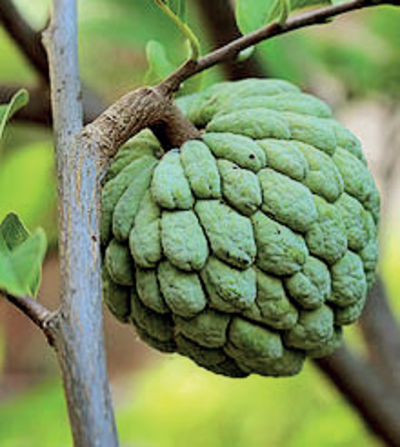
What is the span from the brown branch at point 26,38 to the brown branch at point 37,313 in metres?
1.08

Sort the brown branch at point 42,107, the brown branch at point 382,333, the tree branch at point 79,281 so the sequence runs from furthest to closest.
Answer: the brown branch at point 382,333 → the brown branch at point 42,107 → the tree branch at point 79,281

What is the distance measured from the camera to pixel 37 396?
2432 millimetres

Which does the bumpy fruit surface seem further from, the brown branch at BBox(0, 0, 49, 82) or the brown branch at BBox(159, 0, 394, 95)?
the brown branch at BBox(0, 0, 49, 82)

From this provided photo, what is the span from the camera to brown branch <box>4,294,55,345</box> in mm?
899

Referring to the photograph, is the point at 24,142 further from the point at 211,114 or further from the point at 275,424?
the point at 211,114

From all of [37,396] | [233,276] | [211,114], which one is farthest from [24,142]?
[233,276]

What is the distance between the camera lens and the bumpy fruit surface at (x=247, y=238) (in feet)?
3.78

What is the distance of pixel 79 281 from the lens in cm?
91

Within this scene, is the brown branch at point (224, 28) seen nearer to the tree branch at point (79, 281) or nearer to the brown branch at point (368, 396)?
the brown branch at point (368, 396)

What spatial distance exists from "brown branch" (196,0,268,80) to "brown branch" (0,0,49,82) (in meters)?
0.42

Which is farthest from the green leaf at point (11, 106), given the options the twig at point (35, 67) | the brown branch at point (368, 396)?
the brown branch at point (368, 396)

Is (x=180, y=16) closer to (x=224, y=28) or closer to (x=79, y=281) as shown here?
(x=79, y=281)

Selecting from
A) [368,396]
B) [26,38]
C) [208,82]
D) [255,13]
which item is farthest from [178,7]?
[368,396]

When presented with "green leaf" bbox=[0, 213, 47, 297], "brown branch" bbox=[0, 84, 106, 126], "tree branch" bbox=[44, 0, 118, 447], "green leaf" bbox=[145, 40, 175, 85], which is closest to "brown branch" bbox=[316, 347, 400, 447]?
"brown branch" bbox=[0, 84, 106, 126]
